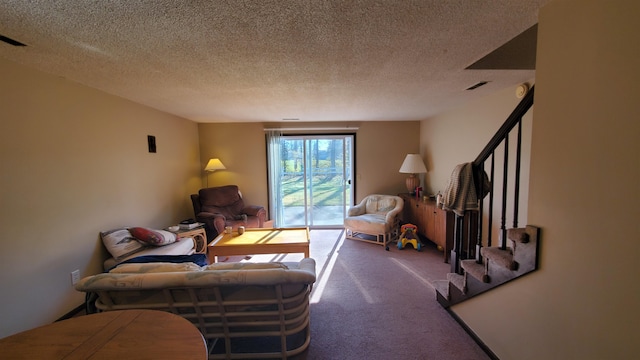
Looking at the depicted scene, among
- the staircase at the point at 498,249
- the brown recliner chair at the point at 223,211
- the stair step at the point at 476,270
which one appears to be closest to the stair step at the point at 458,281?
the staircase at the point at 498,249

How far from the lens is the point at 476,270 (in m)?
1.63

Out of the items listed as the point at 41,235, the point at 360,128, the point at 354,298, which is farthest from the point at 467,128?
the point at 41,235

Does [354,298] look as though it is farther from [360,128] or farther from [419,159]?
[360,128]

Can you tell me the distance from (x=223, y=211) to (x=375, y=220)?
8.46 ft

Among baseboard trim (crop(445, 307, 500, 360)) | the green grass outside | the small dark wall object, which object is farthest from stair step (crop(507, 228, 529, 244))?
the small dark wall object

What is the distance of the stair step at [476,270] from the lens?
156 centimetres

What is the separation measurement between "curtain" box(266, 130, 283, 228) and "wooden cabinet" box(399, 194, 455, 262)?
7.80 feet

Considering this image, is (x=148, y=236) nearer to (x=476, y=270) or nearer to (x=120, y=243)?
(x=120, y=243)

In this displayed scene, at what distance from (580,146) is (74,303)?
3801 mm

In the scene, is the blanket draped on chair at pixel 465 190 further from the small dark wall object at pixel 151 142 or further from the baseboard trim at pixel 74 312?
the small dark wall object at pixel 151 142

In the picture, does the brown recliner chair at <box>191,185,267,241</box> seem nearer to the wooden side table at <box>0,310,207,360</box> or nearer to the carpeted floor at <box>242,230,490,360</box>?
the carpeted floor at <box>242,230,490,360</box>

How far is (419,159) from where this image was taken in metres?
4.19

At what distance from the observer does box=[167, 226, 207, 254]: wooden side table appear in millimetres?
3209

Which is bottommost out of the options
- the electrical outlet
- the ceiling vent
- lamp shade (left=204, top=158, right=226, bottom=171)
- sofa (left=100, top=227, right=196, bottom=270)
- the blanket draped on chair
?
the electrical outlet
